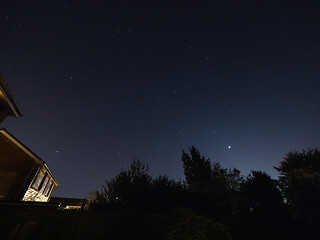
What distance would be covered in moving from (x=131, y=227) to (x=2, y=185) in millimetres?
14174

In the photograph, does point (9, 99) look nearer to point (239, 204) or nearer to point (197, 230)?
point (197, 230)

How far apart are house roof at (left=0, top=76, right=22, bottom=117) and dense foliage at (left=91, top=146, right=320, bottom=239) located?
878 cm

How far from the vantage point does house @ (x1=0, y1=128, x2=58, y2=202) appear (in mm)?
14312

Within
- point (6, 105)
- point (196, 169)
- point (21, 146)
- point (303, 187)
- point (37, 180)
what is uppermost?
point (196, 169)

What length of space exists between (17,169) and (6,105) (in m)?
7.43

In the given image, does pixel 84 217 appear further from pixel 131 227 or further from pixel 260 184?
pixel 260 184

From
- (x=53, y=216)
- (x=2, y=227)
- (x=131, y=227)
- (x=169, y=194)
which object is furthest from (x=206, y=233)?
(x=2, y=227)

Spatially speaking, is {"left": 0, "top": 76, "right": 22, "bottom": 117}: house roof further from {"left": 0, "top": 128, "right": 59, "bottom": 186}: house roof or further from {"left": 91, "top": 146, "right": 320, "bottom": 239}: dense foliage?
{"left": 91, "top": 146, "right": 320, "bottom": 239}: dense foliage

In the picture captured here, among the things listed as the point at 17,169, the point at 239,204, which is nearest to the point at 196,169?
the point at 239,204

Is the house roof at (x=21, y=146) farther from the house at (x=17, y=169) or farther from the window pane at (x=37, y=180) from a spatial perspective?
the window pane at (x=37, y=180)

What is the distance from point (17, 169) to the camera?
15297 millimetres

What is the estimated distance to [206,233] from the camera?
21.1 feet

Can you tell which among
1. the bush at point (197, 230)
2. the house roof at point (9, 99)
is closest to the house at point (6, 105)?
the house roof at point (9, 99)

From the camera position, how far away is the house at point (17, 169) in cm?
1431
